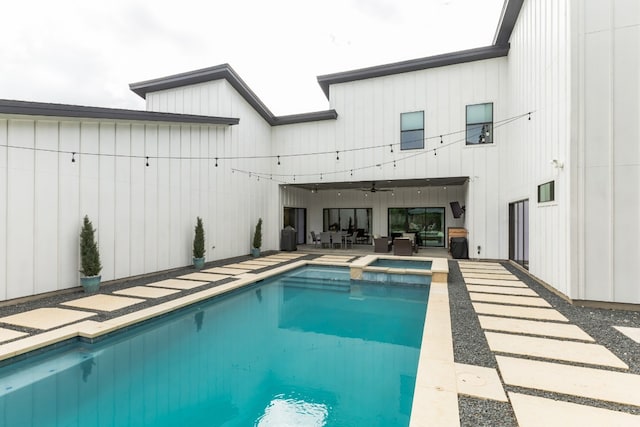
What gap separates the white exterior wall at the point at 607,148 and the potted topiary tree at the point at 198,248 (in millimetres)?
8236

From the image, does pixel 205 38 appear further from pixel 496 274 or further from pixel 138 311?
pixel 496 274

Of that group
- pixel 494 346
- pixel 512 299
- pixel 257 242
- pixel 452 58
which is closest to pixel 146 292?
pixel 257 242

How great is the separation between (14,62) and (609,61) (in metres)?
19.6

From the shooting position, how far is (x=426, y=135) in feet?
32.7

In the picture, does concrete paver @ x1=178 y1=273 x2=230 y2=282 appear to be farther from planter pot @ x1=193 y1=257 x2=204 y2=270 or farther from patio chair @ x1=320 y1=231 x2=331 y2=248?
patio chair @ x1=320 y1=231 x2=331 y2=248

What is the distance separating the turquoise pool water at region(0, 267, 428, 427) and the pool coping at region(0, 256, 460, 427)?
0.50 ft

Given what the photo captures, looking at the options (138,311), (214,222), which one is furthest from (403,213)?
(138,311)

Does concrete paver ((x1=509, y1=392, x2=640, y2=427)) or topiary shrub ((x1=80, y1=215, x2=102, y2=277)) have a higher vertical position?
topiary shrub ((x1=80, y1=215, x2=102, y2=277))

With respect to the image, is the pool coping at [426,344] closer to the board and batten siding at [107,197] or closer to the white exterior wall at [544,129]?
the white exterior wall at [544,129]

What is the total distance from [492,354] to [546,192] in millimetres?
4110

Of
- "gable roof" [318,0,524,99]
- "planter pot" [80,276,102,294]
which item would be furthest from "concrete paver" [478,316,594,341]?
"gable roof" [318,0,524,99]

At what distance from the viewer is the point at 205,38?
1043 cm

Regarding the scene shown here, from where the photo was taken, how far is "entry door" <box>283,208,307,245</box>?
13617mm

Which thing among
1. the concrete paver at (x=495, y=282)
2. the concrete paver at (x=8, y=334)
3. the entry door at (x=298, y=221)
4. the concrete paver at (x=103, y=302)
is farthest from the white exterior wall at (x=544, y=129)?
the entry door at (x=298, y=221)
